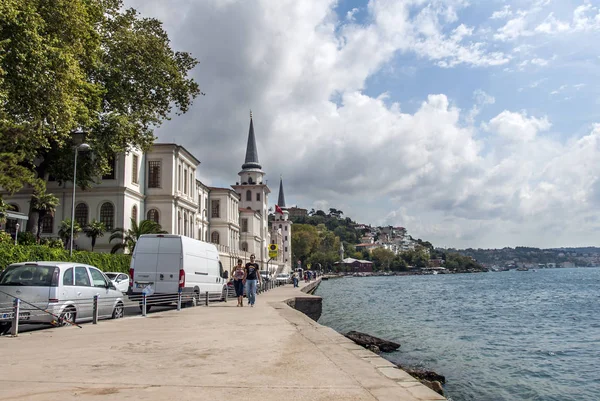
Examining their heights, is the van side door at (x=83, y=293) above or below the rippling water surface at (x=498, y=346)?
above

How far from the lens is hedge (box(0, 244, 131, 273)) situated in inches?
818

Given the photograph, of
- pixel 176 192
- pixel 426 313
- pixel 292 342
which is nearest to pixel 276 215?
pixel 176 192

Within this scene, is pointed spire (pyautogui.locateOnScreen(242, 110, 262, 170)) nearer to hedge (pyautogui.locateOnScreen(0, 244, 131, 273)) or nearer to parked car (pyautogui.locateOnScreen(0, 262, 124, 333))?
hedge (pyautogui.locateOnScreen(0, 244, 131, 273))

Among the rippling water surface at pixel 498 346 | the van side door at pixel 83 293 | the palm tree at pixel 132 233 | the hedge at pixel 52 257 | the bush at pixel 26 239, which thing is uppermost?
the palm tree at pixel 132 233

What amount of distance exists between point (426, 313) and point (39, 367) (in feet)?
101

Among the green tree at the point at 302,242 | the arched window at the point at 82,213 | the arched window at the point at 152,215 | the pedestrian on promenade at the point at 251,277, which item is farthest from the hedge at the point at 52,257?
the green tree at the point at 302,242

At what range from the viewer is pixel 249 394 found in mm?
5703

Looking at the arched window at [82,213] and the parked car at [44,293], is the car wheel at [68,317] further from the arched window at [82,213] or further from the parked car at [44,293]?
the arched window at [82,213]

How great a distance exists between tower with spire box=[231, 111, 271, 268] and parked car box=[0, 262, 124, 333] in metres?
72.6

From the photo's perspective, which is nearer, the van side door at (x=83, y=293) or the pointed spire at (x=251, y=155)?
the van side door at (x=83, y=293)

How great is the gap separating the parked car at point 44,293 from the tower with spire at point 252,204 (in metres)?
72.6

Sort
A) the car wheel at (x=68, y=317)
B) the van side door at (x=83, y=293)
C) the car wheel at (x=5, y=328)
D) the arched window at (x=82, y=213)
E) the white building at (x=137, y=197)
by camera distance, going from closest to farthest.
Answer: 1. the car wheel at (x=5, y=328)
2. the car wheel at (x=68, y=317)
3. the van side door at (x=83, y=293)
4. the white building at (x=137, y=197)
5. the arched window at (x=82, y=213)

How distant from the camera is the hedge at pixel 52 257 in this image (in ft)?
68.2

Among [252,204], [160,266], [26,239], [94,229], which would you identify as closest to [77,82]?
[160,266]
